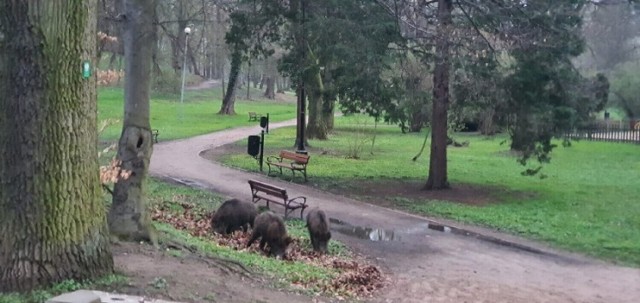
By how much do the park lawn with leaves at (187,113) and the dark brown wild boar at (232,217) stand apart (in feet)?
59.4

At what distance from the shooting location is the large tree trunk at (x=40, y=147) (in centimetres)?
691

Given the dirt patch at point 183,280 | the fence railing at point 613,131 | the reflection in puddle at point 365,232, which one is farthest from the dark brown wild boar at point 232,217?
the fence railing at point 613,131

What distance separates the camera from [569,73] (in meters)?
20.8

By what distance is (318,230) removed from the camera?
13445 mm

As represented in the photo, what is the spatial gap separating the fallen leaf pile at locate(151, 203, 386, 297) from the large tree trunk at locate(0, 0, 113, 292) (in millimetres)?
3948

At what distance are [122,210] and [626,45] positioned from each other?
166 feet

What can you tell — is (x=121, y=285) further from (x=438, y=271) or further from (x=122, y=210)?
(x=438, y=271)

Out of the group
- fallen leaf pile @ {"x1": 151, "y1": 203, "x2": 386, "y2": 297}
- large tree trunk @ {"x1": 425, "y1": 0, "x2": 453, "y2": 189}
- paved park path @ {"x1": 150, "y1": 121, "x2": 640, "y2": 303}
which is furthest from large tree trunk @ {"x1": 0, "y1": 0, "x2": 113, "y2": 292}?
large tree trunk @ {"x1": 425, "y1": 0, "x2": 453, "y2": 189}

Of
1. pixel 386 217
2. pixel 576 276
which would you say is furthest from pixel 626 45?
pixel 576 276

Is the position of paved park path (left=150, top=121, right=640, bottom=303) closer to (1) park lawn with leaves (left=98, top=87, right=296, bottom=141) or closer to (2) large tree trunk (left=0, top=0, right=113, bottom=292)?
(2) large tree trunk (left=0, top=0, right=113, bottom=292)

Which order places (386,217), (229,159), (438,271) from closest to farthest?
→ (438,271) < (386,217) < (229,159)

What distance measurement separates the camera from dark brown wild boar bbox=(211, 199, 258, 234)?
47.9ft

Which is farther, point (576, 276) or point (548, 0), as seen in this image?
point (548, 0)

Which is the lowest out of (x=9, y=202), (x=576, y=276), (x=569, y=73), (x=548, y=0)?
(x=576, y=276)
